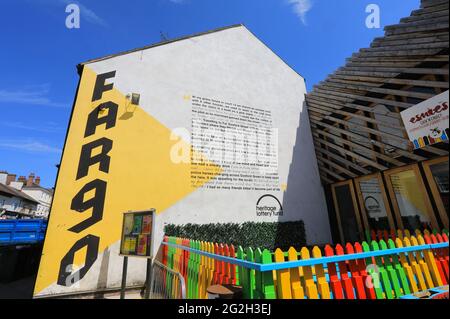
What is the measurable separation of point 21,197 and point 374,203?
4113cm

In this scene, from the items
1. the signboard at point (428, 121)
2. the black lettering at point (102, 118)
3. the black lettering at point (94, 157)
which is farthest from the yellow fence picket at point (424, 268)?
the black lettering at point (102, 118)

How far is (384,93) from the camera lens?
23.1 feet

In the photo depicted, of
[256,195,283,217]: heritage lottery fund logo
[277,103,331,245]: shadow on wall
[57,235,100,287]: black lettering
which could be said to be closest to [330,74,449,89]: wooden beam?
[277,103,331,245]: shadow on wall

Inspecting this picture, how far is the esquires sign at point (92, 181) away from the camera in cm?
583

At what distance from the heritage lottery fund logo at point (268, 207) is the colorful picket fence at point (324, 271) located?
4.88 m

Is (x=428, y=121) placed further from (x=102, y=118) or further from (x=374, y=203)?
(x=102, y=118)

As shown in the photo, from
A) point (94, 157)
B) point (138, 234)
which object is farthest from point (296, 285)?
point (94, 157)

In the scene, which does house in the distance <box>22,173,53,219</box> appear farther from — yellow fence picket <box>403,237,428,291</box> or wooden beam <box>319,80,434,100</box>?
yellow fence picket <box>403,237,428,291</box>

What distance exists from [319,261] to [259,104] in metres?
8.59

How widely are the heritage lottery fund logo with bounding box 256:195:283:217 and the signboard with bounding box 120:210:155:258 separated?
4.84 metres

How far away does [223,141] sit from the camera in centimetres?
869

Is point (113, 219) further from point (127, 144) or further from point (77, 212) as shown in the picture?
point (127, 144)

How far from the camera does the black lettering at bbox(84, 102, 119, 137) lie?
7.03 meters
